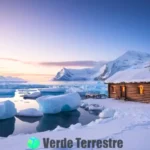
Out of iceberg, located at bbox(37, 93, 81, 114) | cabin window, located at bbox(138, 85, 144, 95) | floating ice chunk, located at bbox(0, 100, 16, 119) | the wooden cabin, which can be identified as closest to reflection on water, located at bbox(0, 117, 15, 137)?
floating ice chunk, located at bbox(0, 100, 16, 119)

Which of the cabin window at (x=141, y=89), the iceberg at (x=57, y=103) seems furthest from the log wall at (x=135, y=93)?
the iceberg at (x=57, y=103)

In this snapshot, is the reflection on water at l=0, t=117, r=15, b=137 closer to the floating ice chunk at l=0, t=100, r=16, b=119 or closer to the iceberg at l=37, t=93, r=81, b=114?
the floating ice chunk at l=0, t=100, r=16, b=119

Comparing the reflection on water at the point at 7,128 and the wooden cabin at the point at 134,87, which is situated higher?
the wooden cabin at the point at 134,87

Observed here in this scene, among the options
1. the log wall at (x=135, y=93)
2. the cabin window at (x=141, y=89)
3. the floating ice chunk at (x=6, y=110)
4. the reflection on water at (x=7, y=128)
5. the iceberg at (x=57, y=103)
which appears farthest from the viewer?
the cabin window at (x=141, y=89)

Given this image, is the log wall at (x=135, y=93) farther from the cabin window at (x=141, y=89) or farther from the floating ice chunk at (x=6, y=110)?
the floating ice chunk at (x=6, y=110)

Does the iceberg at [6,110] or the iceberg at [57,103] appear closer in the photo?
the iceberg at [6,110]

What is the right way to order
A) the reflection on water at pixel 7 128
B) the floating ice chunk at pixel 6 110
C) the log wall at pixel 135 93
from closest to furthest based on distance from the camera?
the reflection on water at pixel 7 128
the floating ice chunk at pixel 6 110
the log wall at pixel 135 93

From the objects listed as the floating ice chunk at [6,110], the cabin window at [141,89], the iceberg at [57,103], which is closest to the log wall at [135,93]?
the cabin window at [141,89]

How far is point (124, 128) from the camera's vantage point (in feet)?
32.5

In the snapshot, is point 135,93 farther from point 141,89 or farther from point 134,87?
point 141,89

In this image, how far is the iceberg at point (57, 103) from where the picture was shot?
1953cm

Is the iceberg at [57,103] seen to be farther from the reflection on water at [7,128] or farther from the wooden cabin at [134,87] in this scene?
the wooden cabin at [134,87]

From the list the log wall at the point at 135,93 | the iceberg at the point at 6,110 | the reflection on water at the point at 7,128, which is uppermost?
the log wall at the point at 135,93

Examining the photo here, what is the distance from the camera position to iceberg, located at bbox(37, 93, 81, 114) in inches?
769
